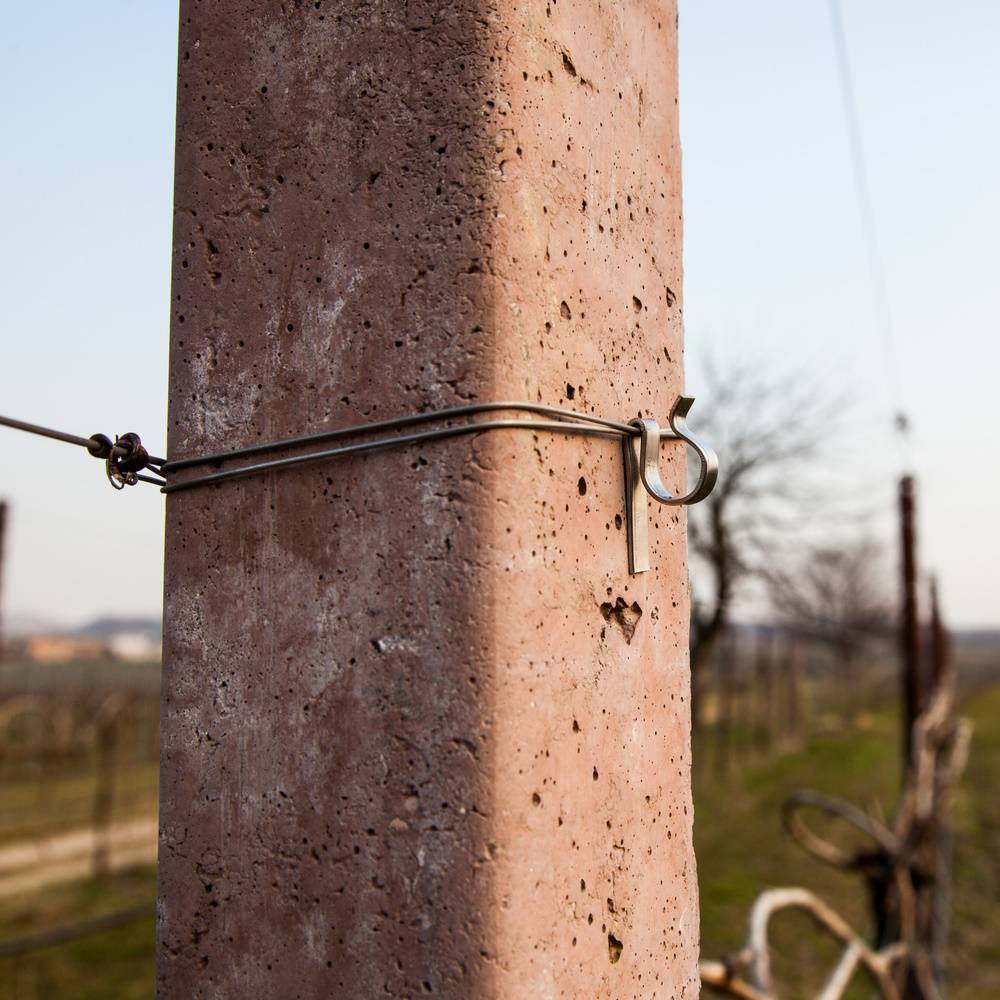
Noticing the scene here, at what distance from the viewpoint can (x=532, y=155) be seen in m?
1.16

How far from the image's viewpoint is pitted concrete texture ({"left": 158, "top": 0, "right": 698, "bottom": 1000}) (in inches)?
42.0

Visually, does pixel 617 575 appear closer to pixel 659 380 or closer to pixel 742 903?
pixel 659 380

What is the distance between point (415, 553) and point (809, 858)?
11.0 meters

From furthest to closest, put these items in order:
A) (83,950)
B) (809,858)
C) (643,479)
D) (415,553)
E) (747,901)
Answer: (809,858)
(747,901)
(83,950)
(643,479)
(415,553)

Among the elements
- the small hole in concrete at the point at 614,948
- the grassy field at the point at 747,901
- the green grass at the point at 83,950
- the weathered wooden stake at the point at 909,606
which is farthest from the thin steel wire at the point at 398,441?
the weathered wooden stake at the point at 909,606

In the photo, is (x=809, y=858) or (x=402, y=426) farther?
(x=809, y=858)

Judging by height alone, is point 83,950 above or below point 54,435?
below

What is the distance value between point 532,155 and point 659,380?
0.33m

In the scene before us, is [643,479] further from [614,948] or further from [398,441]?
[614,948]

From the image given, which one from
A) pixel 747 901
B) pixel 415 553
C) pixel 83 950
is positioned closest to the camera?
pixel 415 553

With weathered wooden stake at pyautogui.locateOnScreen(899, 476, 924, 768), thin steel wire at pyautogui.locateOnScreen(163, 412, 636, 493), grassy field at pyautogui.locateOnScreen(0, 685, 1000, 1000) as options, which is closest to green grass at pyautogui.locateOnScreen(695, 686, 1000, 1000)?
grassy field at pyautogui.locateOnScreen(0, 685, 1000, 1000)

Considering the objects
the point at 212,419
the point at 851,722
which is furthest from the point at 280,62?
the point at 851,722

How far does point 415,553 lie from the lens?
109 centimetres

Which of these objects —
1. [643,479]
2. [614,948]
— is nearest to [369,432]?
[643,479]
